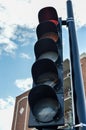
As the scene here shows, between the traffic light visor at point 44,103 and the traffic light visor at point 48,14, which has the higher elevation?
the traffic light visor at point 48,14

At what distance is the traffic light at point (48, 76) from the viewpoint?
76.2 inches

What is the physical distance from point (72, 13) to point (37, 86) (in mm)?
890

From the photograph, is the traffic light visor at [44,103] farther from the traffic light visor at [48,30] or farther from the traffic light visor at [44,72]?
the traffic light visor at [48,30]

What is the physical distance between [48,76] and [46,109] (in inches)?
14.6

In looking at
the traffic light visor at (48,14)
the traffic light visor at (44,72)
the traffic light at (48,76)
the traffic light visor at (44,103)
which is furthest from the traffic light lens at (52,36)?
the traffic light visor at (44,103)

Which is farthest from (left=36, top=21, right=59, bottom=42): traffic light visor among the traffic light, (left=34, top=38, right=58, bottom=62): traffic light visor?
(left=34, top=38, right=58, bottom=62): traffic light visor

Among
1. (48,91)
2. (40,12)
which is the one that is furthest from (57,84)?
(40,12)

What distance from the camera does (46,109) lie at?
2.05m

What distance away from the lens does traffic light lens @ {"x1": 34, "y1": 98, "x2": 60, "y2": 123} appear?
75.9 inches

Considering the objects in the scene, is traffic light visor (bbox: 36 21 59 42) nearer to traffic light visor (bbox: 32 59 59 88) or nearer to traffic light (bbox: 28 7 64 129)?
traffic light (bbox: 28 7 64 129)

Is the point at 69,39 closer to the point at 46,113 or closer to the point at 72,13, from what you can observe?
the point at 72,13

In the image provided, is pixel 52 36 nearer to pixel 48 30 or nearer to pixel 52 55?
pixel 48 30

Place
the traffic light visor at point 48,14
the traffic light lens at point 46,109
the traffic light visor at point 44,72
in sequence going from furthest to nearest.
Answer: the traffic light visor at point 48,14 < the traffic light visor at point 44,72 < the traffic light lens at point 46,109

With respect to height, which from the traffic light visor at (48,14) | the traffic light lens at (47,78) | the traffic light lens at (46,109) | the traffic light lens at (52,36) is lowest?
the traffic light lens at (46,109)
